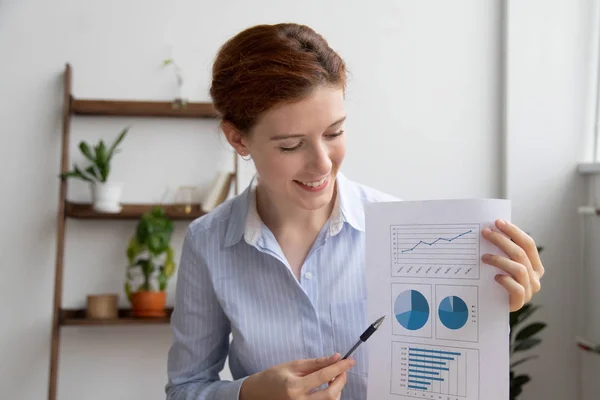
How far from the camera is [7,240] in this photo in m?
2.77

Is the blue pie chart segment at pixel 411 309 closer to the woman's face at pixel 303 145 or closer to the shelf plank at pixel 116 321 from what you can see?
the woman's face at pixel 303 145

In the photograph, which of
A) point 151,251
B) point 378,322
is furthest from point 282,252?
point 151,251

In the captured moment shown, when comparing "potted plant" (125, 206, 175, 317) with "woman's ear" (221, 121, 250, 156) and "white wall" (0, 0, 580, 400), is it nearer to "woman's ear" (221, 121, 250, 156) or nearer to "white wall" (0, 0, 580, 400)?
"white wall" (0, 0, 580, 400)

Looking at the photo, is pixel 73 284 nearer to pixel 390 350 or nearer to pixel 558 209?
pixel 390 350

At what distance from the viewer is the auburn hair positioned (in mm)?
1171

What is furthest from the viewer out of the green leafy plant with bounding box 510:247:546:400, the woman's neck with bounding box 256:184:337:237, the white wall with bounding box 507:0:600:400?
the white wall with bounding box 507:0:600:400

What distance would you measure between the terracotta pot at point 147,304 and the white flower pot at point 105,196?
387mm

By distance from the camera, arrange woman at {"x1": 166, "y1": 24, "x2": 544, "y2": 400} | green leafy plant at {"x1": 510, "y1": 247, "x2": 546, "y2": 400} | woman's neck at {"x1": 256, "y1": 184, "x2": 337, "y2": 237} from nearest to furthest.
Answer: woman at {"x1": 166, "y1": 24, "x2": 544, "y2": 400} < woman's neck at {"x1": 256, "y1": 184, "x2": 337, "y2": 237} < green leafy plant at {"x1": 510, "y1": 247, "x2": 546, "y2": 400}

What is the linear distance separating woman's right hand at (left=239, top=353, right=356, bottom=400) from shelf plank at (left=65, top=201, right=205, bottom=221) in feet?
5.47

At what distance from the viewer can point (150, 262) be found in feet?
8.79

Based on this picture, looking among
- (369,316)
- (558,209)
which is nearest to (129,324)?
(369,316)

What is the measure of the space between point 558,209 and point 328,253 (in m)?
1.75

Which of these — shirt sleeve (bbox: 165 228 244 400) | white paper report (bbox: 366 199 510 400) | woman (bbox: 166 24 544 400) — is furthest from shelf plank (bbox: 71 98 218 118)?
white paper report (bbox: 366 199 510 400)

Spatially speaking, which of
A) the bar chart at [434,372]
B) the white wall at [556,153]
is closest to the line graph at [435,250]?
the bar chart at [434,372]
